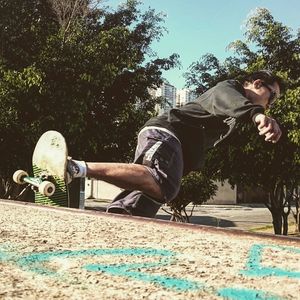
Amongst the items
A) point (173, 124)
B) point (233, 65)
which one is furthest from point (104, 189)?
point (173, 124)

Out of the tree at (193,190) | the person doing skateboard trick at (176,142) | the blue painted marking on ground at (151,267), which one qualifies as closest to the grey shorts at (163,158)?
the person doing skateboard trick at (176,142)

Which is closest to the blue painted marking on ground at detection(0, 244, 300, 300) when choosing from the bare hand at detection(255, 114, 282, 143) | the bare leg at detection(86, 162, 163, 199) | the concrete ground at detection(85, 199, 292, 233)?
the bare hand at detection(255, 114, 282, 143)

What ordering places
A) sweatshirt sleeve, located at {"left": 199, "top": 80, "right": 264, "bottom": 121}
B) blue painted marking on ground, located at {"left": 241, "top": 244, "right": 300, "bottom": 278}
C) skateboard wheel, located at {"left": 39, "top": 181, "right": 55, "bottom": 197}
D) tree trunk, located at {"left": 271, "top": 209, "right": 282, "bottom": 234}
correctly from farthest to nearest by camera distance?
1. tree trunk, located at {"left": 271, "top": 209, "right": 282, "bottom": 234}
2. skateboard wheel, located at {"left": 39, "top": 181, "right": 55, "bottom": 197}
3. sweatshirt sleeve, located at {"left": 199, "top": 80, "right": 264, "bottom": 121}
4. blue painted marking on ground, located at {"left": 241, "top": 244, "right": 300, "bottom": 278}

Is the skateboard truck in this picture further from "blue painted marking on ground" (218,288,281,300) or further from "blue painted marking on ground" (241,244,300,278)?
"blue painted marking on ground" (218,288,281,300)

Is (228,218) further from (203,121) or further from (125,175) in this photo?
(125,175)

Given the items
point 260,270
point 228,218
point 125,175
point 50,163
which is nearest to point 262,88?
point 125,175

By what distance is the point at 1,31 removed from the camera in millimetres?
10367

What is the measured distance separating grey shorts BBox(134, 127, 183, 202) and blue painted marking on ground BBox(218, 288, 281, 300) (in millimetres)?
1661

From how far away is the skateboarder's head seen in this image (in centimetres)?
338

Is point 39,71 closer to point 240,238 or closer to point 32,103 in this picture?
point 32,103

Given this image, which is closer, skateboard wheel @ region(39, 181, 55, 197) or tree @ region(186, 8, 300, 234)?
skateboard wheel @ region(39, 181, 55, 197)

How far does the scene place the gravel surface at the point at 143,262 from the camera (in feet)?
4.80

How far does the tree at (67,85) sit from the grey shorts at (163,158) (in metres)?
6.54

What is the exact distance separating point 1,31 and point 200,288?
33.2 feet
